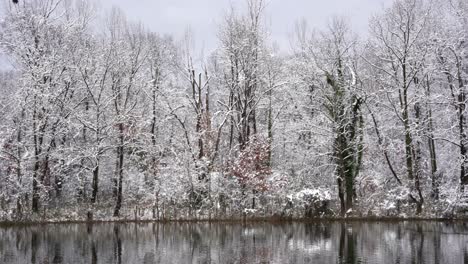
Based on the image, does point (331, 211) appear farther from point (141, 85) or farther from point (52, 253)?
point (52, 253)

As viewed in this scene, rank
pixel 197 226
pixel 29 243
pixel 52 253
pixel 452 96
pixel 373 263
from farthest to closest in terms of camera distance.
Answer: pixel 452 96 → pixel 197 226 → pixel 29 243 → pixel 52 253 → pixel 373 263

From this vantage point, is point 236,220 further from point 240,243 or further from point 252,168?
point 240,243

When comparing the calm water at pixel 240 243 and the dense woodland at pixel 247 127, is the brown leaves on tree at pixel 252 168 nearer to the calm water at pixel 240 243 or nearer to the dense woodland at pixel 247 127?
the dense woodland at pixel 247 127

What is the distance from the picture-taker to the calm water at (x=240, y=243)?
1833cm

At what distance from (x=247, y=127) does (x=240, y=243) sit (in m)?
20.0

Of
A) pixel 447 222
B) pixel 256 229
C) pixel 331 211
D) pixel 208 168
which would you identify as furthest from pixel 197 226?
pixel 447 222

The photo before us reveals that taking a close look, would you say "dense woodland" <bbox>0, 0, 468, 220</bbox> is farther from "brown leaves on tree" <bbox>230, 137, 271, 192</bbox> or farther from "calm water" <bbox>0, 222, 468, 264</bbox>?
"calm water" <bbox>0, 222, 468, 264</bbox>

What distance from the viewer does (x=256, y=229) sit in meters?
30.0

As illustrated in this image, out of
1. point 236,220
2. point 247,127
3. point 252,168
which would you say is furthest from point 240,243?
point 247,127

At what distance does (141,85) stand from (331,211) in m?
17.5

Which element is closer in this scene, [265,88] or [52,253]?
[52,253]

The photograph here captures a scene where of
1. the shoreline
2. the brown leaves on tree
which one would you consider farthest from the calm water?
the brown leaves on tree

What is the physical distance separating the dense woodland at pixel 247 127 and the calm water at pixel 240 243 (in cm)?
415

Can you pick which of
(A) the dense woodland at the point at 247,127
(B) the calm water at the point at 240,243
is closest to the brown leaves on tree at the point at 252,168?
(A) the dense woodland at the point at 247,127
